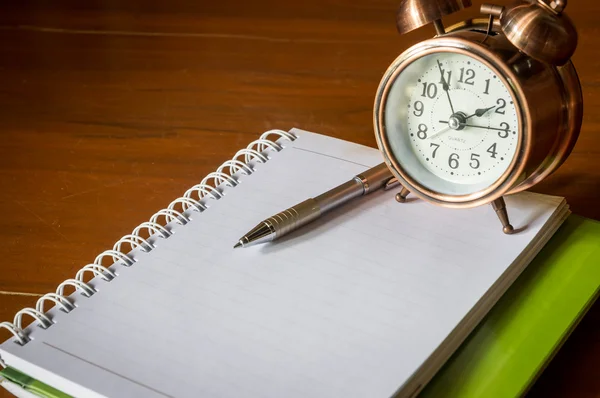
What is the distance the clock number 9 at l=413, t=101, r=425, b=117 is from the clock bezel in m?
0.03

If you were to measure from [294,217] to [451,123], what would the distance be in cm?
18

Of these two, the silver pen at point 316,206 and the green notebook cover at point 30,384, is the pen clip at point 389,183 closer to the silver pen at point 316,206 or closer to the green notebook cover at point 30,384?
the silver pen at point 316,206

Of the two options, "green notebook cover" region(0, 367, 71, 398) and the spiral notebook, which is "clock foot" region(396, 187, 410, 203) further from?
"green notebook cover" region(0, 367, 71, 398)

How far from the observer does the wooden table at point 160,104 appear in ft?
3.34

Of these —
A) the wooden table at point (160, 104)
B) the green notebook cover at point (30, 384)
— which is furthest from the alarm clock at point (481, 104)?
the green notebook cover at point (30, 384)

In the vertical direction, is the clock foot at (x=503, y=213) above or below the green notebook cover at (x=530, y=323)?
above

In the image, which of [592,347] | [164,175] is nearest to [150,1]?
[164,175]

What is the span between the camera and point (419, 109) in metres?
0.95

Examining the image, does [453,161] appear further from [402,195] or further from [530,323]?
[530,323]

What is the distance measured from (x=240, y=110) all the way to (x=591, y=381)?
61 cm

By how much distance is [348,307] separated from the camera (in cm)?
83

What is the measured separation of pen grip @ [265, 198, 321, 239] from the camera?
36.2 inches

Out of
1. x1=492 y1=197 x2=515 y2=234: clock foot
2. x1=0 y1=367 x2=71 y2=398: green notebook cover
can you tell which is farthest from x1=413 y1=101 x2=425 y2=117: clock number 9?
x1=0 y1=367 x2=71 y2=398: green notebook cover

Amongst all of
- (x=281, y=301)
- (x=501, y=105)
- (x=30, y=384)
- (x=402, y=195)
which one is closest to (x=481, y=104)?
(x=501, y=105)
